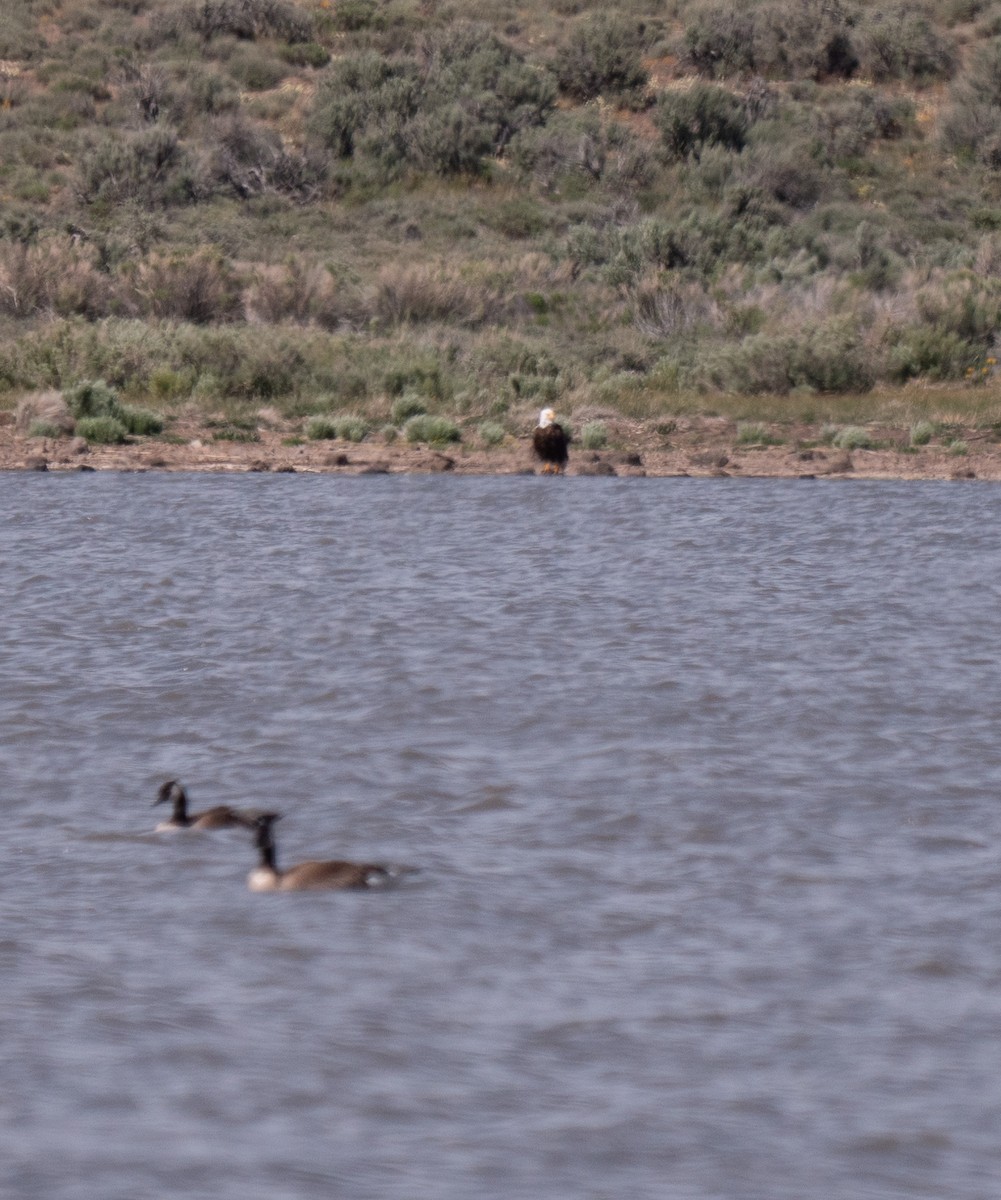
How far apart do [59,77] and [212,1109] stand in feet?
144

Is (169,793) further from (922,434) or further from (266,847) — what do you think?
(922,434)

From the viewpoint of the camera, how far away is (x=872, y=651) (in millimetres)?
11445

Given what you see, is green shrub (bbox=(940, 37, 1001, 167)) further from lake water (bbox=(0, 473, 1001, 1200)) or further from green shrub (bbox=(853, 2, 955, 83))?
lake water (bbox=(0, 473, 1001, 1200))

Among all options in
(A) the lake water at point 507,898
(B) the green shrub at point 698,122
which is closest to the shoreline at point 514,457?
(A) the lake water at point 507,898

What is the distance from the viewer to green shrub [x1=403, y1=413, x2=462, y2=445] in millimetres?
23078

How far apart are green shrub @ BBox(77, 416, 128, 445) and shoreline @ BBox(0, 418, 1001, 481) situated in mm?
178

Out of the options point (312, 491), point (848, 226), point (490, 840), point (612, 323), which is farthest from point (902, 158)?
point (490, 840)

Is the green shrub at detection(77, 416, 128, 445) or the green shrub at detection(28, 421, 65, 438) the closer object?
the green shrub at detection(77, 416, 128, 445)

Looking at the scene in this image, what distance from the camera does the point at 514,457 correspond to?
72.6ft

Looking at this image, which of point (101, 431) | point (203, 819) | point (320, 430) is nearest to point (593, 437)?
point (320, 430)

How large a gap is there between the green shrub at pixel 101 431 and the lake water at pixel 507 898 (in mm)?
9059

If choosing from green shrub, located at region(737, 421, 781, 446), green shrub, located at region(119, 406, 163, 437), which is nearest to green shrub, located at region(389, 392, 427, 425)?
green shrub, located at region(119, 406, 163, 437)

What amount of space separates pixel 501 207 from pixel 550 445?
18800mm

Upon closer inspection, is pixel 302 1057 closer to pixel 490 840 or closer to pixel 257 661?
pixel 490 840
